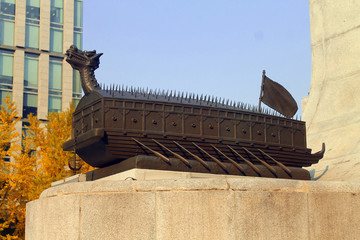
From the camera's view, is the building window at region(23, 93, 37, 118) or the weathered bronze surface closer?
the weathered bronze surface

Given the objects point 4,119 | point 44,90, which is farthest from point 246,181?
point 44,90

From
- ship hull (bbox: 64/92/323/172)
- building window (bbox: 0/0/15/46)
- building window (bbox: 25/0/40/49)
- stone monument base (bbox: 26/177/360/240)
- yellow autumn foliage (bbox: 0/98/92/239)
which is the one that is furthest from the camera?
building window (bbox: 25/0/40/49)

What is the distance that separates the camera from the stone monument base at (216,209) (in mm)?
9125

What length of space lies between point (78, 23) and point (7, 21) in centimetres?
754

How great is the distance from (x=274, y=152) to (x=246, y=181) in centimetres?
765

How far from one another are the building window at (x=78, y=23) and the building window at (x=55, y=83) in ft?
10.0

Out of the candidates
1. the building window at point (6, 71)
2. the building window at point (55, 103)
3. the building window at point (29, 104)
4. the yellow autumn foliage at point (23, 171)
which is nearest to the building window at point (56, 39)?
the building window at point (6, 71)

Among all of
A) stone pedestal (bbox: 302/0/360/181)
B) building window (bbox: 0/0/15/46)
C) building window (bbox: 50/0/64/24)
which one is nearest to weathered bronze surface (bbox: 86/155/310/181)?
stone pedestal (bbox: 302/0/360/181)

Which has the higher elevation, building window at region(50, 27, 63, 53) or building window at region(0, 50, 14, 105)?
building window at region(50, 27, 63, 53)

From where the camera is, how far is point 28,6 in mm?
53188

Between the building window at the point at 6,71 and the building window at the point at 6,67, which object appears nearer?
the building window at the point at 6,71

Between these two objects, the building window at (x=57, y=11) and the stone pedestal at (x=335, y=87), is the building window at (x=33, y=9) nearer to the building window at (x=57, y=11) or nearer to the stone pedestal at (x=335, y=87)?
the building window at (x=57, y=11)

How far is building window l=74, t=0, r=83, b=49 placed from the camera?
55781 millimetres

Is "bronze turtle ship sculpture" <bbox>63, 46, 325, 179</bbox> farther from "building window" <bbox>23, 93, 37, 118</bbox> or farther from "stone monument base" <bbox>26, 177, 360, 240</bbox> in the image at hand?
"building window" <bbox>23, 93, 37, 118</bbox>
